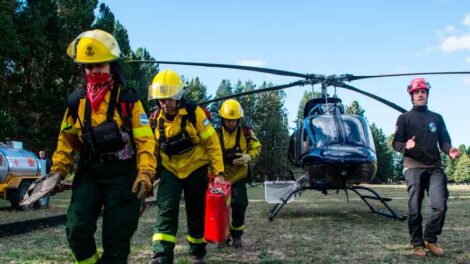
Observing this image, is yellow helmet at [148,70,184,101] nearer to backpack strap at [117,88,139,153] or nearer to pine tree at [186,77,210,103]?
backpack strap at [117,88,139,153]

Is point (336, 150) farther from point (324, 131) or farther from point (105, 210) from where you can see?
point (105, 210)

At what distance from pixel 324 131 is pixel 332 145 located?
40 cm

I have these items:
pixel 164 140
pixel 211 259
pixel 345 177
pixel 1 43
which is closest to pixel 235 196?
pixel 211 259

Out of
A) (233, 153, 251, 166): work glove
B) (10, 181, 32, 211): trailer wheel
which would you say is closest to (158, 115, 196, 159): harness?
(233, 153, 251, 166): work glove

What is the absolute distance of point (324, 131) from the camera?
960cm

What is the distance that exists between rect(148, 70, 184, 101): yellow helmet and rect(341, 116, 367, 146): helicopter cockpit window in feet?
17.0

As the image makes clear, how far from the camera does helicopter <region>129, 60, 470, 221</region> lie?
9.15m

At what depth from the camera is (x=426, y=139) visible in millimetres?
6066

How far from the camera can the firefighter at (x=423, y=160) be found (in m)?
5.77

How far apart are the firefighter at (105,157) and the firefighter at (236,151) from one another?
10.1ft

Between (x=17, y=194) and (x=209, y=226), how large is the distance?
847cm

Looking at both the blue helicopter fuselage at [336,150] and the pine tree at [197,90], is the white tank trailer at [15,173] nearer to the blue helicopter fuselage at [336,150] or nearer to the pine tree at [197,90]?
the blue helicopter fuselage at [336,150]

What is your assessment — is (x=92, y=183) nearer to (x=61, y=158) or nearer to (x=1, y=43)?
(x=61, y=158)

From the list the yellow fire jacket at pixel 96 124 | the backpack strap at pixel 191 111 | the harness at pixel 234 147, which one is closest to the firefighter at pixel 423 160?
the harness at pixel 234 147
